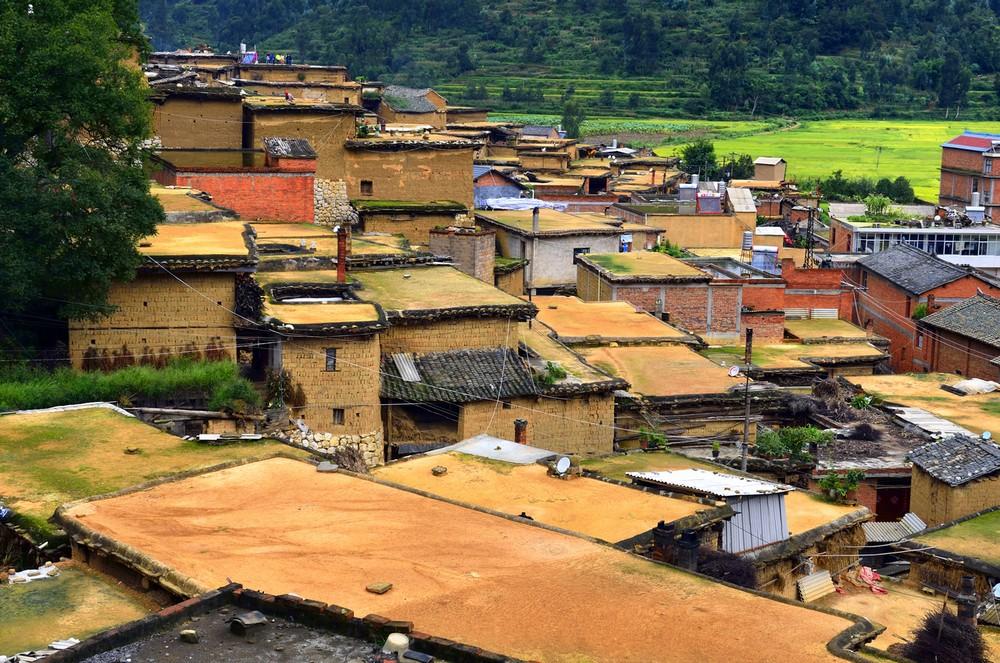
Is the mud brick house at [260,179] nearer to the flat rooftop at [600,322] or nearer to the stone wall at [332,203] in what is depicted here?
the stone wall at [332,203]

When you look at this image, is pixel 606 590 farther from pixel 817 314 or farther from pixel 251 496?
pixel 817 314

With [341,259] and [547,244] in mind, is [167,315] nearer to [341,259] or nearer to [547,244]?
[341,259]

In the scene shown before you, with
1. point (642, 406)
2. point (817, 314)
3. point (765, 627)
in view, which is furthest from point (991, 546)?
point (817, 314)

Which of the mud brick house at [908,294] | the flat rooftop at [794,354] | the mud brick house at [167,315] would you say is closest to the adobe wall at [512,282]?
the flat rooftop at [794,354]

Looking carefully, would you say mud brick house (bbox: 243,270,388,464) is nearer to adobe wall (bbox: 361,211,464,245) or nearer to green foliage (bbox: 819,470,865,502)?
green foliage (bbox: 819,470,865,502)

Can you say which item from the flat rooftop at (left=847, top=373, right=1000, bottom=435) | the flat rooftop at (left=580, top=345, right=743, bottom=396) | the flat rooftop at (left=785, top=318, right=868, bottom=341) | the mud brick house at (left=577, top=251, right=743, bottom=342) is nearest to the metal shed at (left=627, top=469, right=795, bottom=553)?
the flat rooftop at (left=580, top=345, right=743, bottom=396)

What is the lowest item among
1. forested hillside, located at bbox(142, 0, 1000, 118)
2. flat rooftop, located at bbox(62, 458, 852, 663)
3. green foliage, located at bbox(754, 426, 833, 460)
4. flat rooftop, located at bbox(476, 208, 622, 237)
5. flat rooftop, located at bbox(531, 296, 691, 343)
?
green foliage, located at bbox(754, 426, 833, 460)
